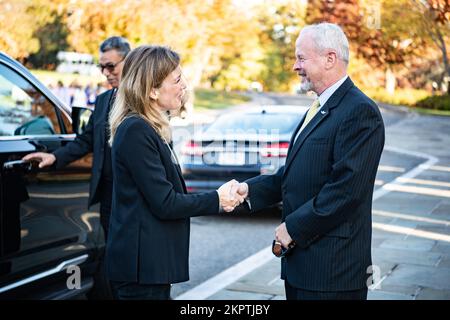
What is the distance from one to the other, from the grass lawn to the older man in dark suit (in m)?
37.2

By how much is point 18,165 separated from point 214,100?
42650 mm

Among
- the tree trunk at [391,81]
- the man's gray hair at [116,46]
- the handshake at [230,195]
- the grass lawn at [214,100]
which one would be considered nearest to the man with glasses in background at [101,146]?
the man's gray hair at [116,46]

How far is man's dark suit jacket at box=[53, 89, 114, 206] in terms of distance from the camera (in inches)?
192

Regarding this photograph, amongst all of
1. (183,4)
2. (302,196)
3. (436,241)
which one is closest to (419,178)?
(436,241)

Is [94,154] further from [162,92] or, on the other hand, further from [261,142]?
[261,142]

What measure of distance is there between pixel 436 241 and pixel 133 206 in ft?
17.2

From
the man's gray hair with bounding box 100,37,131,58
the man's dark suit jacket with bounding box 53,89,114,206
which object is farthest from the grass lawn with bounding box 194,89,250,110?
the man's dark suit jacket with bounding box 53,89,114,206

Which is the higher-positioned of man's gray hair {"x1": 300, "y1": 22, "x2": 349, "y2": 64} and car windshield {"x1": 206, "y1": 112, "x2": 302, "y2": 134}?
man's gray hair {"x1": 300, "y1": 22, "x2": 349, "y2": 64}

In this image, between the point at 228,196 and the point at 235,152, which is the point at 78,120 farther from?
the point at 235,152

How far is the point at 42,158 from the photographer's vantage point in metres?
4.66

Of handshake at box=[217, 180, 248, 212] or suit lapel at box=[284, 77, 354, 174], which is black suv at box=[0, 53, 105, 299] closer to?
handshake at box=[217, 180, 248, 212]

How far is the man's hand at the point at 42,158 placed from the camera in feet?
15.0

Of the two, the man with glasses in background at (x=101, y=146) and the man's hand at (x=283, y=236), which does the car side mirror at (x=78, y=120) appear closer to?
the man with glasses in background at (x=101, y=146)

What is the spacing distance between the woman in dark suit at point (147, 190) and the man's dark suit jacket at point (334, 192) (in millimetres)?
447
